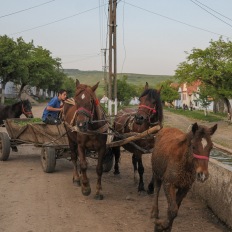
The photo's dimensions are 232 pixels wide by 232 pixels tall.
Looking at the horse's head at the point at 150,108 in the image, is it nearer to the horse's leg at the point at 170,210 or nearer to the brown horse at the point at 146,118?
the brown horse at the point at 146,118

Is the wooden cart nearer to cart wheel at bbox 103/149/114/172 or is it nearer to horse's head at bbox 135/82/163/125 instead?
cart wheel at bbox 103/149/114/172

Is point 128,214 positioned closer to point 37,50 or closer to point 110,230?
point 110,230

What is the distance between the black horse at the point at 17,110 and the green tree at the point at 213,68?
21191 millimetres

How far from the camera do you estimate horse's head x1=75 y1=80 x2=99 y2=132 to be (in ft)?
23.3

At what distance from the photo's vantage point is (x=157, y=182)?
21.2ft

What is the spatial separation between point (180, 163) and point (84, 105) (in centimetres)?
272

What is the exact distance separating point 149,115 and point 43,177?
11.6ft

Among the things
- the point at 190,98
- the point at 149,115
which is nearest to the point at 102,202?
the point at 149,115

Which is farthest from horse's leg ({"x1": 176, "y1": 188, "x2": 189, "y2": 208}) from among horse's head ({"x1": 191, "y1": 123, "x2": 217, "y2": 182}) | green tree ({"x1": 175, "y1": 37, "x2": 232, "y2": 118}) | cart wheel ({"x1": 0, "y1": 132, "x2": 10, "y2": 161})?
green tree ({"x1": 175, "y1": 37, "x2": 232, "y2": 118})

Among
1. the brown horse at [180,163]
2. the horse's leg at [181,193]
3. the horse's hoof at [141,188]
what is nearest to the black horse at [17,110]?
the horse's hoof at [141,188]

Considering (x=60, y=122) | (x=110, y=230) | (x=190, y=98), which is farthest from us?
(x=190, y=98)

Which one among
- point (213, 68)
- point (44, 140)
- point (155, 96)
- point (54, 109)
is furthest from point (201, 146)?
point (213, 68)

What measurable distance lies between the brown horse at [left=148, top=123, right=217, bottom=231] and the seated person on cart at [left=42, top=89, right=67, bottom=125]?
16.6ft

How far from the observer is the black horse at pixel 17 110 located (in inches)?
534
